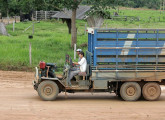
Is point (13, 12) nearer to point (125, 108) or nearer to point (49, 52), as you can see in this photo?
point (49, 52)

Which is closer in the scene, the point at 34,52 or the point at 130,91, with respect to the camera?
the point at 130,91

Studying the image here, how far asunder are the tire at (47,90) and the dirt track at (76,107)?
0.68 feet

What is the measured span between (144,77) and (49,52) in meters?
10.2

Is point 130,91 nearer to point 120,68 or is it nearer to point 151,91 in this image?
point 151,91

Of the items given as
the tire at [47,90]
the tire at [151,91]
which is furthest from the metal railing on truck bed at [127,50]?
the tire at [47,90]

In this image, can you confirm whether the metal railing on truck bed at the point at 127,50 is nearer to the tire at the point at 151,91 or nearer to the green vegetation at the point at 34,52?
the tire at the point at 151,91

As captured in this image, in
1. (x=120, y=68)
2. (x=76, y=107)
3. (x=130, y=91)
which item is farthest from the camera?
(x=130, y=91)

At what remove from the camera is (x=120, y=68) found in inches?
495

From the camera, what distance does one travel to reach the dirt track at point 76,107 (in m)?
10.6

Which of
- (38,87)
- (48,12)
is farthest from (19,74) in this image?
(48,12)

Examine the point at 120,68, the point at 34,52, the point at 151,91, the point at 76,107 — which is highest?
the point at 34,52

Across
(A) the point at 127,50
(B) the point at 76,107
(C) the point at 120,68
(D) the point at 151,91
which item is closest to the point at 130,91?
(D) the point at 151,91

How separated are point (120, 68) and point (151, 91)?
4.35 feet

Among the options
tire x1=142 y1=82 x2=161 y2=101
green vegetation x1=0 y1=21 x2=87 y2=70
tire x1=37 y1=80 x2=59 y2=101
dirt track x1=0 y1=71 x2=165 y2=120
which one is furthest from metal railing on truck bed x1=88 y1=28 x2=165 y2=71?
green vegetation x1=0 y1=21 x2=87 y2=70
